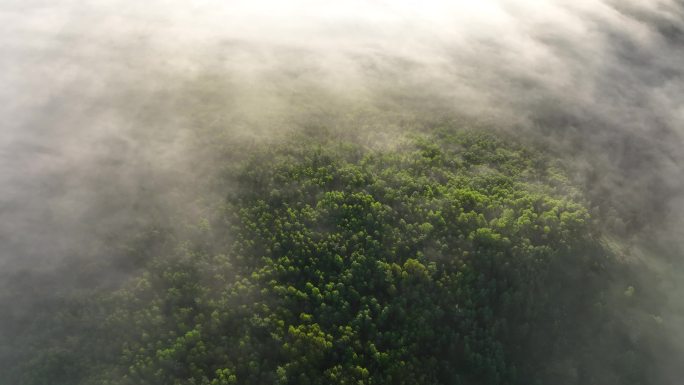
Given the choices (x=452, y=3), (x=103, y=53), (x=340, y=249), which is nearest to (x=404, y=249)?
(x=340, y=249)

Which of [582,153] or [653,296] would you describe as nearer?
[653,296]

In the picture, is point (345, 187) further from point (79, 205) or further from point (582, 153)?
point (582, 153)

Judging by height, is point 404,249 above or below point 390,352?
above

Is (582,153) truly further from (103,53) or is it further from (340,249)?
(103,53)

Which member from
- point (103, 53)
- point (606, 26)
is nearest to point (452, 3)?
point (606, 26)

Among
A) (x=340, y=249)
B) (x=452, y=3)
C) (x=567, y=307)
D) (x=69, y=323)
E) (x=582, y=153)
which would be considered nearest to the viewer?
(x=69, y=323)

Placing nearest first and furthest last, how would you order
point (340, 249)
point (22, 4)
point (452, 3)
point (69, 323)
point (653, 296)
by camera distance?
point (69, 323) → point (340, 249) → point (653, 296) → point (22, 4) → point (452, 3)
